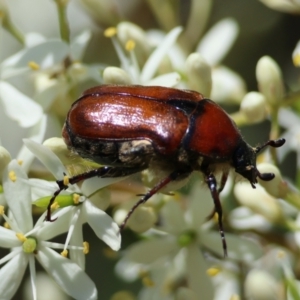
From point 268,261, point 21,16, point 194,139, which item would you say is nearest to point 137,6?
point 21,16

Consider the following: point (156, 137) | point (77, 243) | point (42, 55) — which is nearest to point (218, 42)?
point (42, 55)

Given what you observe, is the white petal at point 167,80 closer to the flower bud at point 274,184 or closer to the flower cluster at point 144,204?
the flower cluster at point 144,204

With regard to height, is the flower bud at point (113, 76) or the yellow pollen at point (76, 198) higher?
the flower bud at point (113, 76)

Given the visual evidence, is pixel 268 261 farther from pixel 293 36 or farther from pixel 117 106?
pixel 293 36

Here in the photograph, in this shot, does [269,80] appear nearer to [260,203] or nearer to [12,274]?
[260,203]

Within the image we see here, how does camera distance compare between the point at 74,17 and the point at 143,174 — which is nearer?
the point at 143,174

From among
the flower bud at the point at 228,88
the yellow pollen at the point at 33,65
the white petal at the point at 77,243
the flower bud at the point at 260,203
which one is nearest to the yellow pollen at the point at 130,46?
the yellow pollen at the point at 33,65

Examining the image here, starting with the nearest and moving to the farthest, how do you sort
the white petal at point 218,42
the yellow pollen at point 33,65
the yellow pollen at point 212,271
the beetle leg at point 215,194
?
the beetle leg at point 215,194
the yellow pollen at point 212,271
the yellow pollen at point 33,65
the white petal at point 218,42

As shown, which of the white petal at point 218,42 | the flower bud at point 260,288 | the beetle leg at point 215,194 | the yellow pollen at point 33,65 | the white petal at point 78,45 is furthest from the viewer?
the white petal at point 218,42
